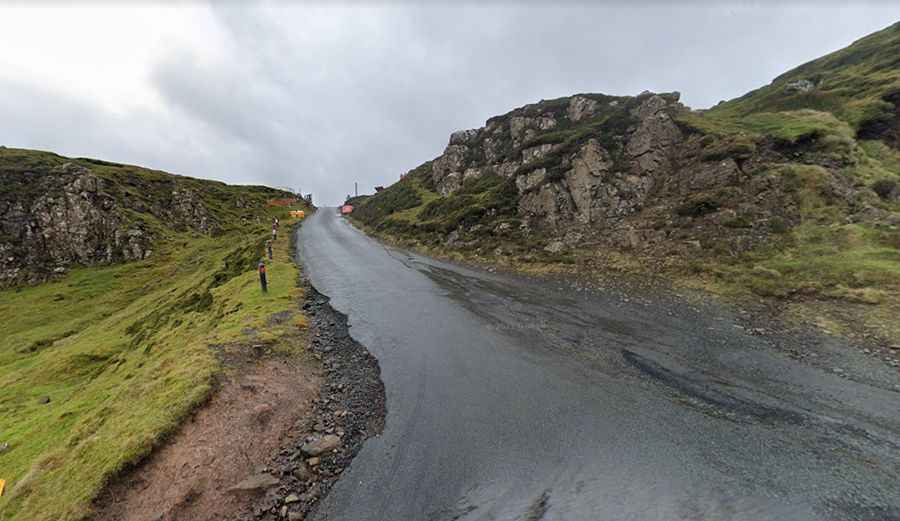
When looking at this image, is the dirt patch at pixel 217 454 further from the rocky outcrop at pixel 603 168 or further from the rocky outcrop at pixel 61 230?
the rocky outcrop at pixel 61 230

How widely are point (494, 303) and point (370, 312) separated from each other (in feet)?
19.4

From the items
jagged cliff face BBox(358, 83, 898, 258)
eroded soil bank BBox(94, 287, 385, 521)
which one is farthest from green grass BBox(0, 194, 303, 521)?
jagged cliff face BBox(358, 83, 898, 258)

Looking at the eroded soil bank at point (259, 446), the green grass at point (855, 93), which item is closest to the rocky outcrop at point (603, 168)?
the green grass at point (855, 93)

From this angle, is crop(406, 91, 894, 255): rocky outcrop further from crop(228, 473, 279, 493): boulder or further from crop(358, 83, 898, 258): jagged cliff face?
crop(228, 473, 279, 493): boulder

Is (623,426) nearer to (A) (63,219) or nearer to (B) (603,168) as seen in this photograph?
(B) (603,168)

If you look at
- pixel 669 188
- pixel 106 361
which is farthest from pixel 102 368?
pixel 669 188

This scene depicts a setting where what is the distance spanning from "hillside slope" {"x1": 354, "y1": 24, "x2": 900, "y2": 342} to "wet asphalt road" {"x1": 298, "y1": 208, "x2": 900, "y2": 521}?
539 cm

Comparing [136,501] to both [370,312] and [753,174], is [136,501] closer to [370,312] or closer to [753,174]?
[370,312]

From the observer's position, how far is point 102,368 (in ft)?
51.4

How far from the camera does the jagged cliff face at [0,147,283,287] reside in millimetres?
39378

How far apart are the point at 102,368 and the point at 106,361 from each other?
54.1 inches

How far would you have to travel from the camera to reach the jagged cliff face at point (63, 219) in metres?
39.4

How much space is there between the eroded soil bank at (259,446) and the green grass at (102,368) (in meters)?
0.44

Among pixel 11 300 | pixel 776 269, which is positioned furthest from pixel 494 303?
pixel 11 300
